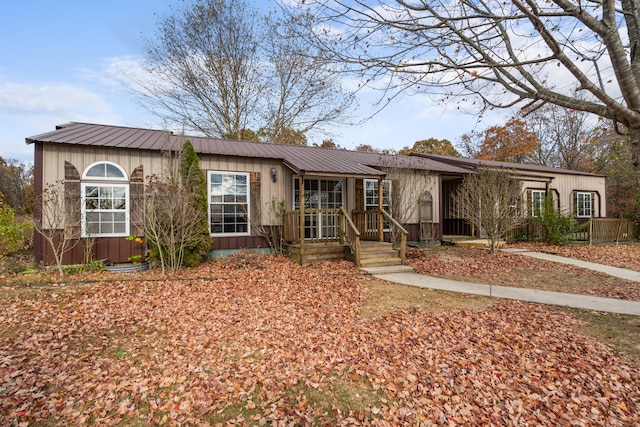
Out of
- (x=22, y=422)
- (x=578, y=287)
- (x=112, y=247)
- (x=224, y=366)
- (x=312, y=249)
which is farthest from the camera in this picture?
(x=312, y=249)

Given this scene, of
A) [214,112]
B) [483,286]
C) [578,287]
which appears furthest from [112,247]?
[214,112]

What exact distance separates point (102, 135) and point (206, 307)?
6.94m

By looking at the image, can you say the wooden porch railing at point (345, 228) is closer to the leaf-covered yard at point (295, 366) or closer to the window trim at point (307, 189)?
the window trim at point (307, 189)

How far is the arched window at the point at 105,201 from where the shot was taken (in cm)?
824

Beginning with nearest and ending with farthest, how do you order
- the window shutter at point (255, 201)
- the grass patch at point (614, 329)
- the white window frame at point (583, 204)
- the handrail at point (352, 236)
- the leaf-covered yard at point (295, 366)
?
the leaf-covered yard at point (295, 366) → the grass patch at point (614, 329) → the handrail at point (352, 236) → the window shutter at point (255, 201) → the white window frame at point (583, 204)

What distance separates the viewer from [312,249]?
356 inches

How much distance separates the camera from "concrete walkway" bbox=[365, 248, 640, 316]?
18.0 feet

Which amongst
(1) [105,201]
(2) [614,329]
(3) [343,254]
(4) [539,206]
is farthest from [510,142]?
(1) [105,201]

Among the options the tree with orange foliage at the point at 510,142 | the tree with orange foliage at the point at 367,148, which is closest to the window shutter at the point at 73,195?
the tree with orange foliage at the point at 367,148

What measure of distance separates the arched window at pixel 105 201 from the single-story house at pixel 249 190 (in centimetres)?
2

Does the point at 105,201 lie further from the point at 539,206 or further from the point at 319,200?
the point at 539,206

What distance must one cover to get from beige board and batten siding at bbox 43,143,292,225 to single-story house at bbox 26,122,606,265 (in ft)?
0.07

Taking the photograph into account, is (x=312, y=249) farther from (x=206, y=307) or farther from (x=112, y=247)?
(x=112, y=247)

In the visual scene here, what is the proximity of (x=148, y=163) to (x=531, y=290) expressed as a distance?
9.84 meters
